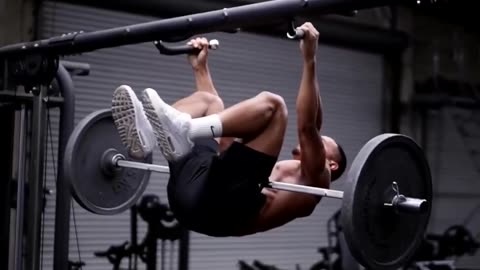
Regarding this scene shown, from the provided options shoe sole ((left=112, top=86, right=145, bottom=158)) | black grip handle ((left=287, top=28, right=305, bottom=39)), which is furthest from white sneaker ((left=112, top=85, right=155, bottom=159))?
black grip handle ((left=287, top=28, right=305, bottom=39))

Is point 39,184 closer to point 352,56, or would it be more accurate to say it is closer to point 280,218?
point 280,218

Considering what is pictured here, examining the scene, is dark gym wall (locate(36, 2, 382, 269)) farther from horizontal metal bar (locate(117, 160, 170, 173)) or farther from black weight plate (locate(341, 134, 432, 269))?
black weight plate (locate(341, 134, 432, 269))

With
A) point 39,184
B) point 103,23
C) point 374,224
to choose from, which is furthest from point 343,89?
point 374,224

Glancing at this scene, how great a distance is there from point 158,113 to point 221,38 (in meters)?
3.92

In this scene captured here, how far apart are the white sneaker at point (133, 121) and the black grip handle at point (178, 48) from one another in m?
0.21

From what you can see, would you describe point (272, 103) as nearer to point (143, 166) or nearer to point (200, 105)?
point (200, 105)

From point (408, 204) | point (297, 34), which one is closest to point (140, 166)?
point (297, 34)

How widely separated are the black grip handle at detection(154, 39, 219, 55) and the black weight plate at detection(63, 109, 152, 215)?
0.66 meters

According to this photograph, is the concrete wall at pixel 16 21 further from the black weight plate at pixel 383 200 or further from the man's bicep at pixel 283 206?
the black weight plate at pixel 383 200

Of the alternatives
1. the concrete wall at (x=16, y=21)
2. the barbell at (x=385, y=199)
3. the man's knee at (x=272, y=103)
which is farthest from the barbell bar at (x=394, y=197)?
the concrete wall at (x=16, y=21)

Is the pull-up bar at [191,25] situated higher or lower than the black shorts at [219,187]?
higher

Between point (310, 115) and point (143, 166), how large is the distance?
1078 mm

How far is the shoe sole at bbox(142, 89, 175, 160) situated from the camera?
2.95 meters

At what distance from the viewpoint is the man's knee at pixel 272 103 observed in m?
2.91
